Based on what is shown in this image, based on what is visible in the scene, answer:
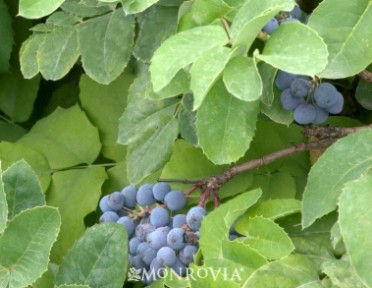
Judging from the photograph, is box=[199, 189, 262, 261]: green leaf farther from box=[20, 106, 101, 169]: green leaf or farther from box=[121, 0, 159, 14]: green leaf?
box=[20, 106, 101, 169]: green leaf

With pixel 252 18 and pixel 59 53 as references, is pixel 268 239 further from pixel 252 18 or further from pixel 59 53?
pixel 59 53

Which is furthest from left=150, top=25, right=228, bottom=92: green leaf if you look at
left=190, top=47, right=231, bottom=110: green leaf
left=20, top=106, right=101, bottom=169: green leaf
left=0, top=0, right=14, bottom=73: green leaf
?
left=0, top=0, right=14, bottom=73: green leaf

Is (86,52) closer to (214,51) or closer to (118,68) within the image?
(118,68)

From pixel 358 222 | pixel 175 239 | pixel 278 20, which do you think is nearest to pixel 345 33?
pixel 278 20

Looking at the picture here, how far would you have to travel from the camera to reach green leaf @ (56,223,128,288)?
0.83m

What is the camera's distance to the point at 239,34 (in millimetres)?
666

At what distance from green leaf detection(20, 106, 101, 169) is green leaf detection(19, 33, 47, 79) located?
0.57 feet

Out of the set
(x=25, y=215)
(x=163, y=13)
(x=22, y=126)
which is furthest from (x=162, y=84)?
(x=22, y=126)

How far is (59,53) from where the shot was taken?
1.07m

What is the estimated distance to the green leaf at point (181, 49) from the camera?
0.66m

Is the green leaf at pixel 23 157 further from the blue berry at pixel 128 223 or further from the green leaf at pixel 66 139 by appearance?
the blue berry at pixel 128 223

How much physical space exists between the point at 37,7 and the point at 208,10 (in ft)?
0.56

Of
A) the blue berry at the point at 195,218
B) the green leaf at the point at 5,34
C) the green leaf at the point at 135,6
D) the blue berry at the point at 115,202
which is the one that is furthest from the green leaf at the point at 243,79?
the green leaf at the point at 5,34

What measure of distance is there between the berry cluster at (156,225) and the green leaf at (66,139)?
0.27 metres
